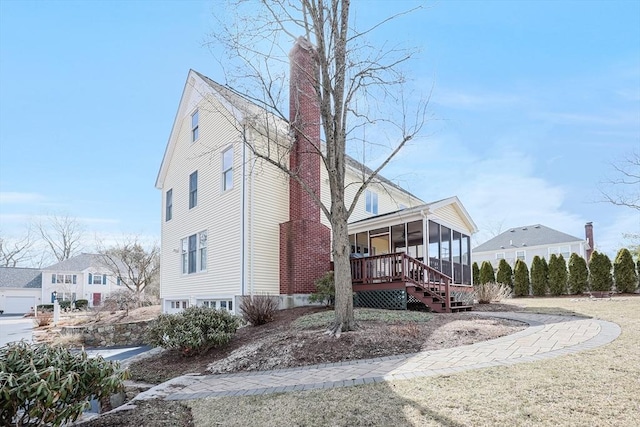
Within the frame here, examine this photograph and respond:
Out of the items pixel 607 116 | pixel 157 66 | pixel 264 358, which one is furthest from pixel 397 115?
pixel 607 116

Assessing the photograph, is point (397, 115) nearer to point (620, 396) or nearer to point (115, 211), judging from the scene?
point (620, 396)

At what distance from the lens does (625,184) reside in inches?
776

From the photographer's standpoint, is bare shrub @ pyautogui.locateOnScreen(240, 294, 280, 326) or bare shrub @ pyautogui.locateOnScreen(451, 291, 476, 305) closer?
bare shrub @ pyautogui.locateOnScreen(240, 294, 280, 326)

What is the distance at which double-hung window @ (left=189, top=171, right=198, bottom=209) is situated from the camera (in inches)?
637

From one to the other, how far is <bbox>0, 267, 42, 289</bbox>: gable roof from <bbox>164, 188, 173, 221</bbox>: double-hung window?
41.2 meters

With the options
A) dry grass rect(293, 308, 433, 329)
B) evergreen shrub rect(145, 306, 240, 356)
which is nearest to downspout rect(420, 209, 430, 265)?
dry grass rect(293, 308, 433, 329)

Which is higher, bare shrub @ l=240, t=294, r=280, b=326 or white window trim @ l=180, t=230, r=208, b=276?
white window trim @ l=180, t=230, r=208, b=276

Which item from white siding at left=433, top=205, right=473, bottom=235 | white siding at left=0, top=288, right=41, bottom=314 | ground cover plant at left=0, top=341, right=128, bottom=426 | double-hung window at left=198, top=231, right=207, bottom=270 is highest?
white siding at left=433, top=205, right=473, bottom=235

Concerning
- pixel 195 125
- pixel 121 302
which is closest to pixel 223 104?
pixel 195 125

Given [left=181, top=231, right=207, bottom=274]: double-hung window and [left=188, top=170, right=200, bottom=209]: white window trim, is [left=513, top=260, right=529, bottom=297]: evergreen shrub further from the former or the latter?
[left=188, top=170, right=200, bottom=209]: white window trim

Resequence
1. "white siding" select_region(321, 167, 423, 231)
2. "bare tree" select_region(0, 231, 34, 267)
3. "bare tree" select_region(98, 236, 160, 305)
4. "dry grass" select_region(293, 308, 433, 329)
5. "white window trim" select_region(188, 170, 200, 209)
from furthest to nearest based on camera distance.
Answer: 1. "bare tree" select_region(0, 231, 34, 267)
2. "bare tree" select_region(98, 236, 160, 305)
3. "white window trim" select_region(188, 170, 200, 209)
4. "white siding" select_region(321, 167, 423, 231)
5. "dry grass" select_region(293, 308, 433, 329)

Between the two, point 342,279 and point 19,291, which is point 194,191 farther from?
point 19,291

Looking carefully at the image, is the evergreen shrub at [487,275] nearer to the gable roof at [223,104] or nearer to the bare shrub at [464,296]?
the gable roof at [223,104]

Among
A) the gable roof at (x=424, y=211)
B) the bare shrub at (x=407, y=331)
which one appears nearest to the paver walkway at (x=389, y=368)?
the bare shrub at (x=407, y=331)
